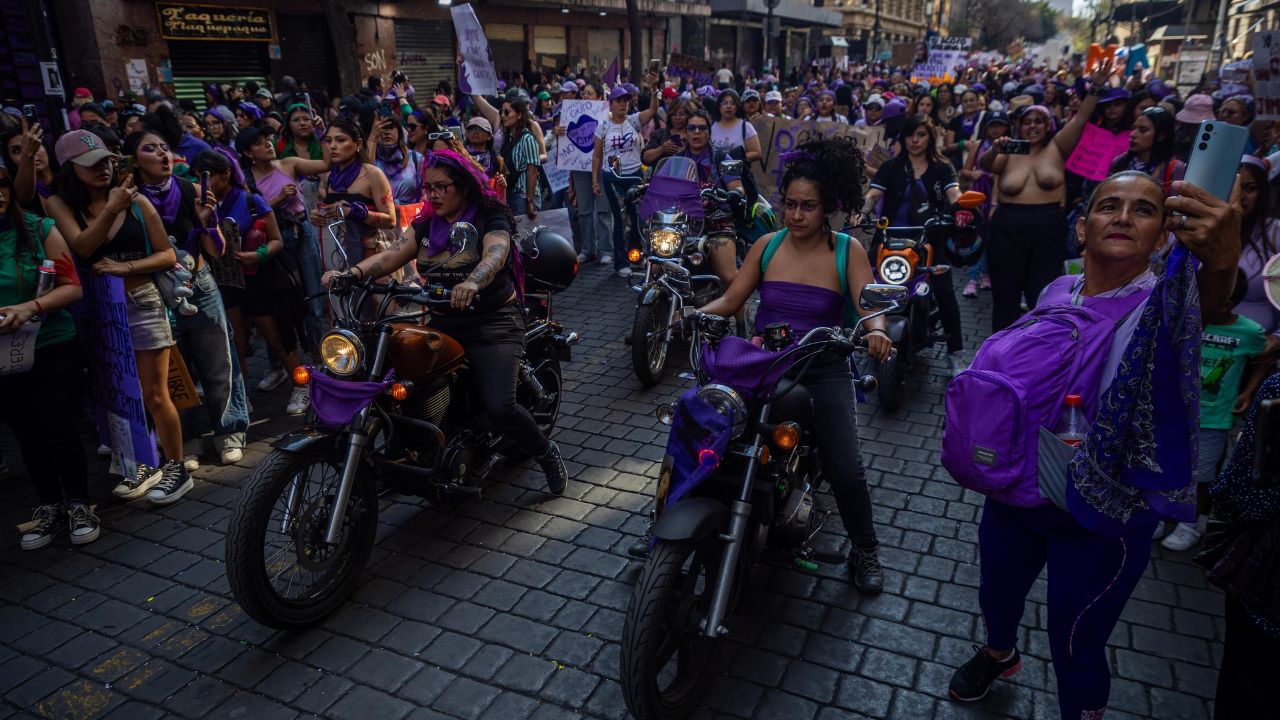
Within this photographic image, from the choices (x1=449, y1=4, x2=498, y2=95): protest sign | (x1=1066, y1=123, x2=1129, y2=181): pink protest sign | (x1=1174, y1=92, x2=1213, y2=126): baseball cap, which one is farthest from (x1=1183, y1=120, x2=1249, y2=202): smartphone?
(x1=449, y1=4, x2=498, y2=95): protest sign

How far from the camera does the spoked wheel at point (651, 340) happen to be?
6625 mm

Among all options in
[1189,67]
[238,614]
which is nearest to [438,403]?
[238,614]

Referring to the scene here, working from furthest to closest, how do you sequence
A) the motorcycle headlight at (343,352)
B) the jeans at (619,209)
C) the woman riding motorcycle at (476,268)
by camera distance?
the jeans at (619,209) < the woman riding motorcycle at (476,268) < the motorcycle headlight at (343,352)

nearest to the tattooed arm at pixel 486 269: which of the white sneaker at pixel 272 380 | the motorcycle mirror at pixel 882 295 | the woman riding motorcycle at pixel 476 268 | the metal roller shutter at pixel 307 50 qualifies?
the woman riding motorcycle at pixel 476 268

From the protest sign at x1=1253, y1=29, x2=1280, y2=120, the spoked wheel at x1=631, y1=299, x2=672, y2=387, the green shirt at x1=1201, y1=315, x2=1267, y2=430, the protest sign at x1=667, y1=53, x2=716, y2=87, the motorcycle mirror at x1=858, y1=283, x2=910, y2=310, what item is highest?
the protest sign at x1=667, y1=53, x2=716, y2=87

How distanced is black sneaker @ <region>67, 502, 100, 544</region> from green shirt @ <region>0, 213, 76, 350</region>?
96 centimetres

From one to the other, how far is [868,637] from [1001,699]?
0.60 metres

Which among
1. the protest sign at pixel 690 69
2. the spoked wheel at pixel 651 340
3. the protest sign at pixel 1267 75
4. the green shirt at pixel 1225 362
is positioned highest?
the protest sign at pixel 690 69

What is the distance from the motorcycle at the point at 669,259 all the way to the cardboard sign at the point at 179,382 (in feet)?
10.4

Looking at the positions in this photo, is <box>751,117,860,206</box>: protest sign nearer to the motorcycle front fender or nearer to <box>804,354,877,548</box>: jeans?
<box>804,354,877,548</box>: jeans

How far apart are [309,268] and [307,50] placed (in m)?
17.9

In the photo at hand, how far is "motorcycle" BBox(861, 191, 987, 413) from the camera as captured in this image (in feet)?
20.3

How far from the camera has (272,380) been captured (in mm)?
6926

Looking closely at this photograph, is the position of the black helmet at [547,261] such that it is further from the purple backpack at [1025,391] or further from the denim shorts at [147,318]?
the purple backpack at [1025,391]
